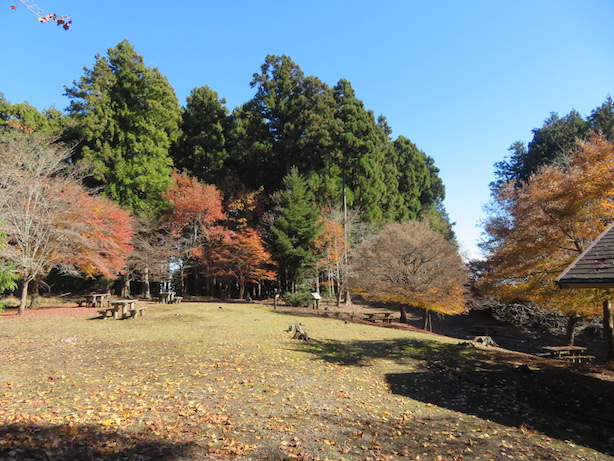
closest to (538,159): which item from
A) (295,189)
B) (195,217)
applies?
(295,189)

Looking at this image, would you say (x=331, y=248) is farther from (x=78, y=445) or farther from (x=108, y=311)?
(x=78, y=445)

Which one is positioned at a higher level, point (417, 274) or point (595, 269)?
point (595, 269)

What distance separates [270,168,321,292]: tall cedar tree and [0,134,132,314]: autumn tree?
11590 mm

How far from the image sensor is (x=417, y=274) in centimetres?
1928

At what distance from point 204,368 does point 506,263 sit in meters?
10.9

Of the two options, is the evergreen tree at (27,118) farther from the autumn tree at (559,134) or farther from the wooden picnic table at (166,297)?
the autumn tree at (559,134)

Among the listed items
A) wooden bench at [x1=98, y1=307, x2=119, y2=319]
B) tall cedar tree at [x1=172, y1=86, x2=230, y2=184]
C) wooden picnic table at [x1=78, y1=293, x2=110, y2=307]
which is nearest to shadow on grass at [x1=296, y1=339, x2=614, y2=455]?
wooden bench at [x1=98, y1=307, x2=119, y2=319]

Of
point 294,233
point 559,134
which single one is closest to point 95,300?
point 294,233

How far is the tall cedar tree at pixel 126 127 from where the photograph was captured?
1117 inches

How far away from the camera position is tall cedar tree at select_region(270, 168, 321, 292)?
1076 inches

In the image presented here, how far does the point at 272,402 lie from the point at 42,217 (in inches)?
626

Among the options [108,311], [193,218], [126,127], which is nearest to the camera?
[108,311]

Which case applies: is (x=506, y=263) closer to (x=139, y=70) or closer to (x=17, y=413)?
(x=17, y=413)

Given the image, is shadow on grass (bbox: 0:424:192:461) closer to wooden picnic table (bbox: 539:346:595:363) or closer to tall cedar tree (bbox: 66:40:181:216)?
wooden picnic table (bbox: 539:346:595:363)
